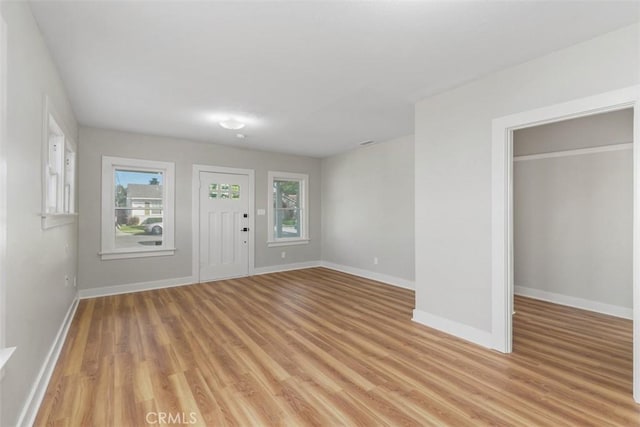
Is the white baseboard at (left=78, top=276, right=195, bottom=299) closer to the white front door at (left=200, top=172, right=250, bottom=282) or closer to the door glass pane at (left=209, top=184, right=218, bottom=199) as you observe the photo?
the white front door at (left=200, top=172, right=250, bottom=282)

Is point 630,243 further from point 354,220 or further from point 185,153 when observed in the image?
point 185,153

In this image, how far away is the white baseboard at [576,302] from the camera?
135 inches

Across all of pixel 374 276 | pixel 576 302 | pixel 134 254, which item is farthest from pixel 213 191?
pixel 576 302

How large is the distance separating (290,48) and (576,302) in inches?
177

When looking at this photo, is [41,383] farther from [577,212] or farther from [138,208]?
[577,212]

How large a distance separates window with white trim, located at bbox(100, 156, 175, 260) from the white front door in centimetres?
56

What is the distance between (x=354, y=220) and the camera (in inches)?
235

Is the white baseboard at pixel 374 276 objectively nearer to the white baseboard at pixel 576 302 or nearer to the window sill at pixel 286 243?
the window sill at pixel 286 243

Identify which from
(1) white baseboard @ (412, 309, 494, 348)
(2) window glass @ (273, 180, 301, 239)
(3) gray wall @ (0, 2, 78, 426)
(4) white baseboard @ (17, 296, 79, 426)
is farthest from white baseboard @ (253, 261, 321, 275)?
(3) gray wall @ (0, 2, 78, 426)

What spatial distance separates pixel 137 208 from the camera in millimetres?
4734

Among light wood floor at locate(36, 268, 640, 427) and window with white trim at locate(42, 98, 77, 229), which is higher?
window with white trim at locate(42, 98, 77, 229)

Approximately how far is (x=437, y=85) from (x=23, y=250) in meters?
3.42

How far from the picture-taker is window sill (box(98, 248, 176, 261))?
4.42 meters

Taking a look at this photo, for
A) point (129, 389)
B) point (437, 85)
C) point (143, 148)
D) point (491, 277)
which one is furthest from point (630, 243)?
point (143, 148)
